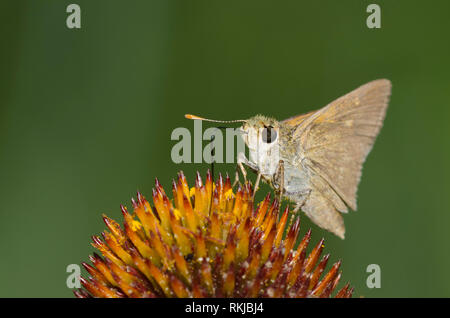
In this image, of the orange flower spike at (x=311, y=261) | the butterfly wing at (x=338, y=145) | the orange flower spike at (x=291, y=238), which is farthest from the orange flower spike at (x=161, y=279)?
the butterfly wing at (x=338, y=145)

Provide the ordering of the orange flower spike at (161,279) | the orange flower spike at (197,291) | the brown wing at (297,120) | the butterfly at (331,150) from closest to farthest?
the orange flower spike at (197,291) → the orange flower spike at (161,279) → the butterfly at (331,150) → the brown wing at (297,120)

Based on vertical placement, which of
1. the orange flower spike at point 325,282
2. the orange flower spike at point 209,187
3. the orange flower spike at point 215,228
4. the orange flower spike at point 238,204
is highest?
the orange flower spike at point 209,187

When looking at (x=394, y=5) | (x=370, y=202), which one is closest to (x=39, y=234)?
(x=370, y=202)

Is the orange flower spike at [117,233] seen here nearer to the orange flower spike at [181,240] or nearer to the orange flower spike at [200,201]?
the orange flower spike at [181,240]

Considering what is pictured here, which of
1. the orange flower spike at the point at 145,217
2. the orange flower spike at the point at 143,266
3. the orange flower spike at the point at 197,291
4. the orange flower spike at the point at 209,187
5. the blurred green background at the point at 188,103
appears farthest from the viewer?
the blurred green background at the point at 188,103

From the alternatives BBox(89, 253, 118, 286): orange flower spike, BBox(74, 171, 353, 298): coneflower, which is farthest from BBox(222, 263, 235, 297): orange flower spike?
BBox(89, 253, 118, 286): orange flower spike

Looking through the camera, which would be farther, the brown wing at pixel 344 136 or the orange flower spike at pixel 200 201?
the brown wing at pixel 344 136
